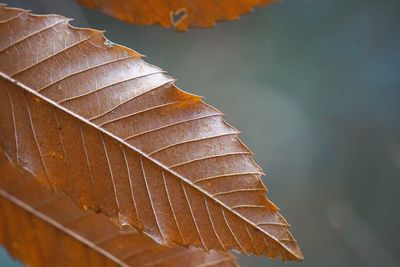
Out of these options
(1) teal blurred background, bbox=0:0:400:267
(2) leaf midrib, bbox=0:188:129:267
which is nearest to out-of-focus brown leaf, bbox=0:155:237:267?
(2) leaf midrib, bbox=0:188:129:267

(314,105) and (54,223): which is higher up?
(54,223)

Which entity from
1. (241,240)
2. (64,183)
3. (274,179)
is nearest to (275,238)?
(241,240)

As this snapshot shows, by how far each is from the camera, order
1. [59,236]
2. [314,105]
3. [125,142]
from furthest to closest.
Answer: [314,105], [59,236], [125,142]

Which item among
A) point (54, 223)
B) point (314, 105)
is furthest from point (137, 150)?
point (314, 105)

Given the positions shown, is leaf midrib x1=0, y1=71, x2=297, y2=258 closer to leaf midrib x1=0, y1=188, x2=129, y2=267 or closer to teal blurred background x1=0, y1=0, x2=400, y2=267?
leaf midrib x1=0, y1=188, x2=129, y2=267

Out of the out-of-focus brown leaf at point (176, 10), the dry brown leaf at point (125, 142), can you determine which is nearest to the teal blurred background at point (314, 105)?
the out-of-focus brown leaf at point (176, 10)

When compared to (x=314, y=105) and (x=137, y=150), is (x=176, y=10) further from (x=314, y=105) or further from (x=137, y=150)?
(x=314, y=105)
